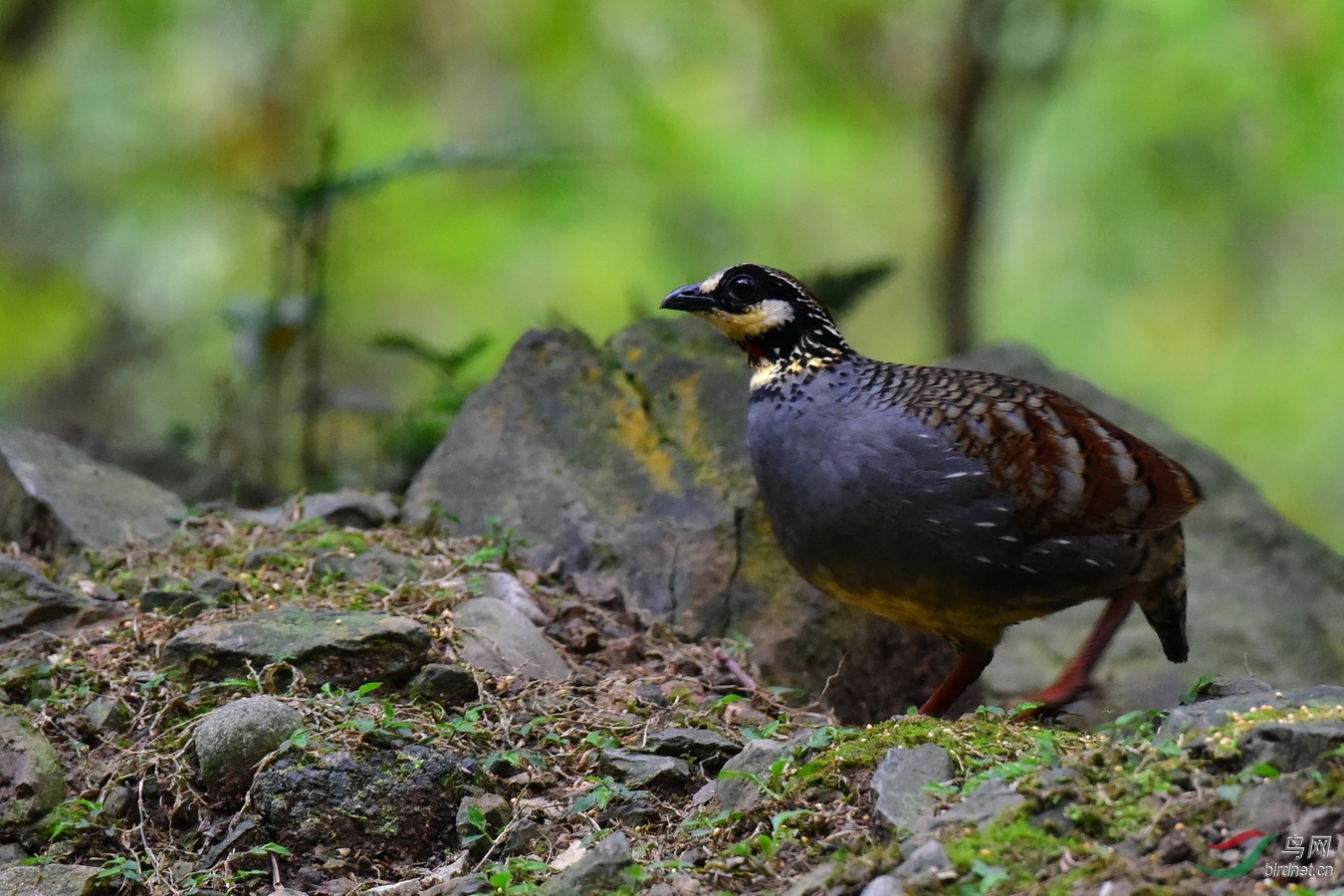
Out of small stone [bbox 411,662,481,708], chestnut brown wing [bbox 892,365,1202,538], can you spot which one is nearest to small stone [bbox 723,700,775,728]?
small stone [bbox 411,662,481,708]

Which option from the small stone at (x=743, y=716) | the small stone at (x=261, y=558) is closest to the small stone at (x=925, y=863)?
the small stone at (x=743, y=716)

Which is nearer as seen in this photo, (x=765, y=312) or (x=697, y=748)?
(x=697, y=748)

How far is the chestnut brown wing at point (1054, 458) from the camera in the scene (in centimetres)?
421

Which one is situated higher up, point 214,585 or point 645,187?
point 645,187

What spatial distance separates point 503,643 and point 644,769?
2.93ft

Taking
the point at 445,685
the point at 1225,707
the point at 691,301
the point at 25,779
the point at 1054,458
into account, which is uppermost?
the point at 691,301

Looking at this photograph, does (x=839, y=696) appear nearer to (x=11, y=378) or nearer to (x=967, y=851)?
(x=967, y=851)

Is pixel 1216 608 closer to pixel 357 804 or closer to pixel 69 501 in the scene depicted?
pixel 357 804

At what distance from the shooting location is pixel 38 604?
4516 millimetres

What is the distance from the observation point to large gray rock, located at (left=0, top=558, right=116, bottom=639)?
4477 millimetres

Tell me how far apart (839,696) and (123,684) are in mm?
2603

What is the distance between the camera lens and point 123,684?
13.5 feet

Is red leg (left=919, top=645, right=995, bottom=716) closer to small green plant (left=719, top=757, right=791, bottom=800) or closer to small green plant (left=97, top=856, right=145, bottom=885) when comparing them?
small green plant (left=719, top=757, right=791, bottom=800)

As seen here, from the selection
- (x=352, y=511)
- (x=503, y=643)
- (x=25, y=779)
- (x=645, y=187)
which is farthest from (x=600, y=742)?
(x=645, y=187)
